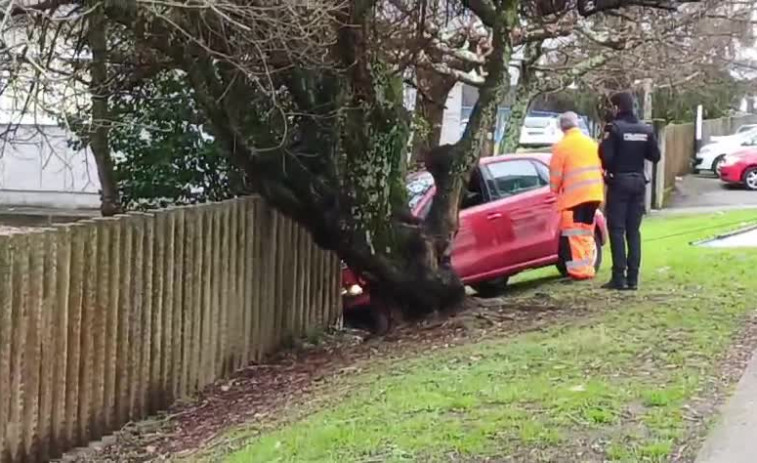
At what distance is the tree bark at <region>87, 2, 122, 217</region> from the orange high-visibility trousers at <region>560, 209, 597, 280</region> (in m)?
4.61

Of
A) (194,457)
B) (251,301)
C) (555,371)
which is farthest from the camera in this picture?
(251,301)

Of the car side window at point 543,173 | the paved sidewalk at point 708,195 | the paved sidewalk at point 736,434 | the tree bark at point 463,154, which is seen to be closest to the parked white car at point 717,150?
the paved sidewalk at point 708,195

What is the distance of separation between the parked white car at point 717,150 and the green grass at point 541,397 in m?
24.5

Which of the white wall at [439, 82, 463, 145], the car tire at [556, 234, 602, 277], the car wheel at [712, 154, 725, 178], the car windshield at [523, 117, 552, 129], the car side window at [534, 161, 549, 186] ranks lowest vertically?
the car tire at [556, 234, 602, 277]

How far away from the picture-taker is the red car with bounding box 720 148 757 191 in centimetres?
2970

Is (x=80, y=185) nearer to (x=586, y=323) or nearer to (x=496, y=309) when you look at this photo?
(x=496, y=309)

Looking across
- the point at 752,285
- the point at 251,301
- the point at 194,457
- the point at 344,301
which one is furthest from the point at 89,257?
the point at 752,285

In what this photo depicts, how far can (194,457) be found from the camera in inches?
247

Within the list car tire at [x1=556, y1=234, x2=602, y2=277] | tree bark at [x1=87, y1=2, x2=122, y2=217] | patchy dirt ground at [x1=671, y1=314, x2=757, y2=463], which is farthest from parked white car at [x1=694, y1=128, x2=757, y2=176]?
patchy dirt ground at [x1=671, y1=314, x2=757, y2=463]

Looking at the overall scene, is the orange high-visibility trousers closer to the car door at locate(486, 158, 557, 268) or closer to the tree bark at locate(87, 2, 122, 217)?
the car door at locate(486, 158, 557, 268)

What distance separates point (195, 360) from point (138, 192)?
362 cm

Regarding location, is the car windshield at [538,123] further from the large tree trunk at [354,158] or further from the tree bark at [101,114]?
the large tree trunk at [354,158]

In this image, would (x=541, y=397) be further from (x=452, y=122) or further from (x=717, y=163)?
(x=717, y=163)

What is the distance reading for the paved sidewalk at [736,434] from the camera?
5.13m
